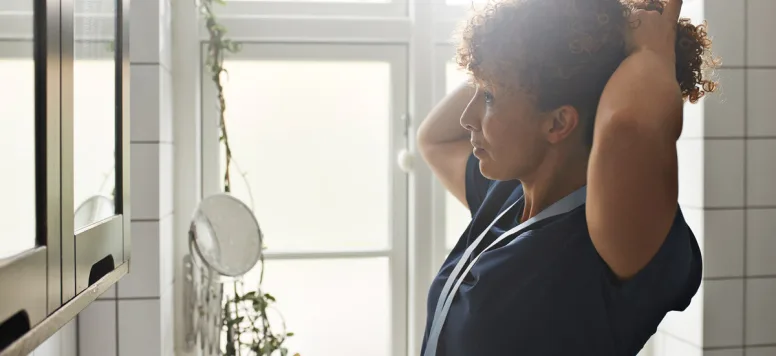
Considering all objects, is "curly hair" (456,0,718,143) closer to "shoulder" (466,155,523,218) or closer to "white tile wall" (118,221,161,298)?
"shoulder" (466,155,523,218)

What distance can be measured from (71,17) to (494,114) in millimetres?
450

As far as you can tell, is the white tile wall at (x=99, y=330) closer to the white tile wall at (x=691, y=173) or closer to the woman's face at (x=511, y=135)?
the woman's face at (x=511, y=135)

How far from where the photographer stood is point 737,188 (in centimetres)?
137

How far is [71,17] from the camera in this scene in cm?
60

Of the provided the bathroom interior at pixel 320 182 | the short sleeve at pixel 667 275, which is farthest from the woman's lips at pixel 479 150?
the bathroom interior at pixel 320 182

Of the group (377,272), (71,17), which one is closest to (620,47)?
(71,17)

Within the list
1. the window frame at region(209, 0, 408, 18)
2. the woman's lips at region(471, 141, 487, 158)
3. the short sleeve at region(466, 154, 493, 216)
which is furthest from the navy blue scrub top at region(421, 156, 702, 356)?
the window frame at region(209, 0, 408, 18)

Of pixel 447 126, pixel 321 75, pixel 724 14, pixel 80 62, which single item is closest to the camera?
pixel 80 62

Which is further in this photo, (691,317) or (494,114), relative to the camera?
(691,317)

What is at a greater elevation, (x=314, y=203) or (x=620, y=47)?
(x=620, y=47)

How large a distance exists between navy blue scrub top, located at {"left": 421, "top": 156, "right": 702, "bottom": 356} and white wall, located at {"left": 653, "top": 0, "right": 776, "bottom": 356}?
2.08ft

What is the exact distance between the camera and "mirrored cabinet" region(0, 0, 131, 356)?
49cm

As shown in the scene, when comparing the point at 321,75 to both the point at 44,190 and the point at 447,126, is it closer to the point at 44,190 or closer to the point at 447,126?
the point at 447,126

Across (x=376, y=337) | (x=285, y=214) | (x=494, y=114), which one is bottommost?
(x=376, y=337)
